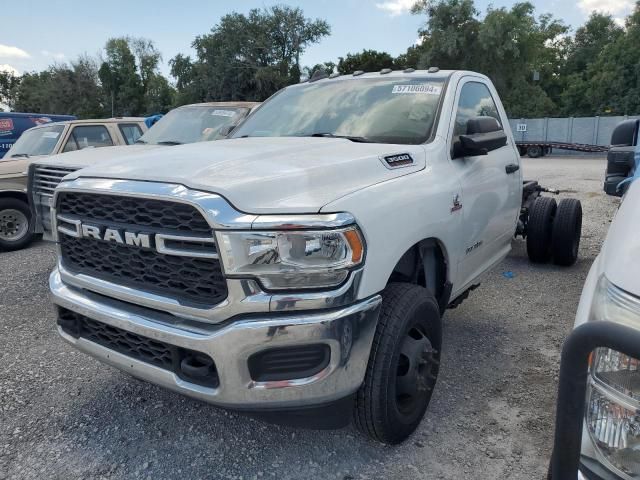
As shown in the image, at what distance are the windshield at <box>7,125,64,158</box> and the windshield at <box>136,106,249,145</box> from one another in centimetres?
172

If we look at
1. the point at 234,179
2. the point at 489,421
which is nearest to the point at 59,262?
the point at 234,179

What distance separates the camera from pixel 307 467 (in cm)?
247

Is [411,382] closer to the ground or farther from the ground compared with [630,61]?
closer to the ground

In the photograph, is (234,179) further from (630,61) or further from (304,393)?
(630,61)

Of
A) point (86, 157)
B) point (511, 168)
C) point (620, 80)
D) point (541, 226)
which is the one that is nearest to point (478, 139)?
point (511, 168)

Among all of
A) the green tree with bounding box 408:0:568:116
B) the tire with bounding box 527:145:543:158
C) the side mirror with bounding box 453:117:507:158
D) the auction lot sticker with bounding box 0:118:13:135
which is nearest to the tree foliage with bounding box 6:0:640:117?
the green tree with bounding box 408:0:568:116

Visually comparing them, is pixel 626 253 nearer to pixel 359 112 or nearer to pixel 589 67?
pixel 359 112

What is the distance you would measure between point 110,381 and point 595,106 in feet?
168

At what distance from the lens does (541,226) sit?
18.4ft

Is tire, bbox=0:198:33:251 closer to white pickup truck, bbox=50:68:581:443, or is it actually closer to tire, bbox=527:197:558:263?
white pickup truck, bbox=50:68:581:443

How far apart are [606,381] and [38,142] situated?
8628 millimetres

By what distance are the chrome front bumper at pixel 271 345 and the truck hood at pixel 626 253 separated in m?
0.92

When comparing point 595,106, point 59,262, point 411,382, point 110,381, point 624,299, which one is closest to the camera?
point 624,299

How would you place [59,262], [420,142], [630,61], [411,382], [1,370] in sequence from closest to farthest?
1. [411,382]
2. [59,262]
3. [420,142]
4. [1,370]
5. [630,61]
